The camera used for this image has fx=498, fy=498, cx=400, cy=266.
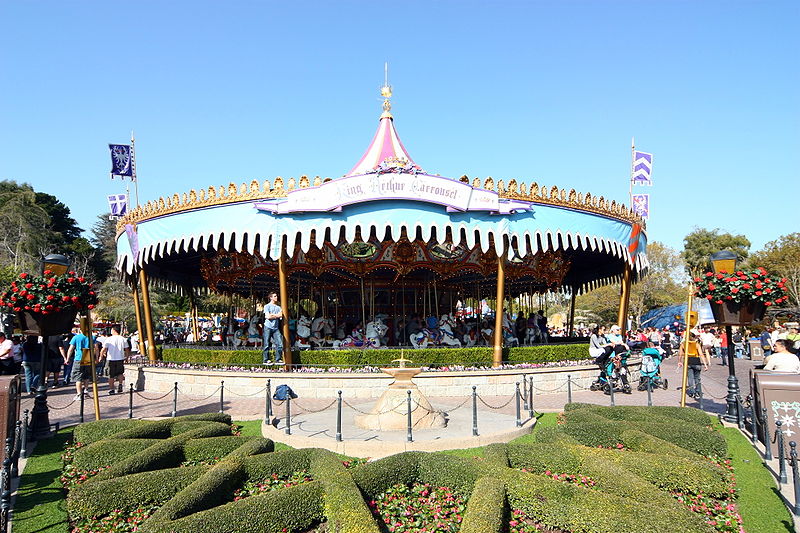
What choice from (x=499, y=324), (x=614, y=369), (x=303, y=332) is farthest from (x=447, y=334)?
(x=614, y=369)

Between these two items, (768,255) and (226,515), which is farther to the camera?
(768,255)

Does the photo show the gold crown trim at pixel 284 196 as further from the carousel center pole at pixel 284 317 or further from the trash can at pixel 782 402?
the trash can at pixel 782 402

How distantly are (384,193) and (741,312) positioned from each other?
10212 millimetres

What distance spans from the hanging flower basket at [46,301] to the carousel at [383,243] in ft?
20.8

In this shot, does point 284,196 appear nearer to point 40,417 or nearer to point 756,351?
point 40,417

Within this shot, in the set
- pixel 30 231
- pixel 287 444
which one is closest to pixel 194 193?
pixel 287 444

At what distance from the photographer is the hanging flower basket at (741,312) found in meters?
11.5

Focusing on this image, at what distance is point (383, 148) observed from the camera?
73.7 feet

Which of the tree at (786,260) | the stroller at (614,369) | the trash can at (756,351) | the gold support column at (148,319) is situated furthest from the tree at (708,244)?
the gold support column at (148,319)

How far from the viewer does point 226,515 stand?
17.7ft

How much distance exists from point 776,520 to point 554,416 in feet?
20.2

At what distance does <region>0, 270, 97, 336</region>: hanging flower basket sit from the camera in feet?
33.2

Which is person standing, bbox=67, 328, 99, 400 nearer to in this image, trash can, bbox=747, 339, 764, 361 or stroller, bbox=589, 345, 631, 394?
stroller, bbox=589, 345, 631, 394

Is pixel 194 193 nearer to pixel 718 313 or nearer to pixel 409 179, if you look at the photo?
pixel 409 179
